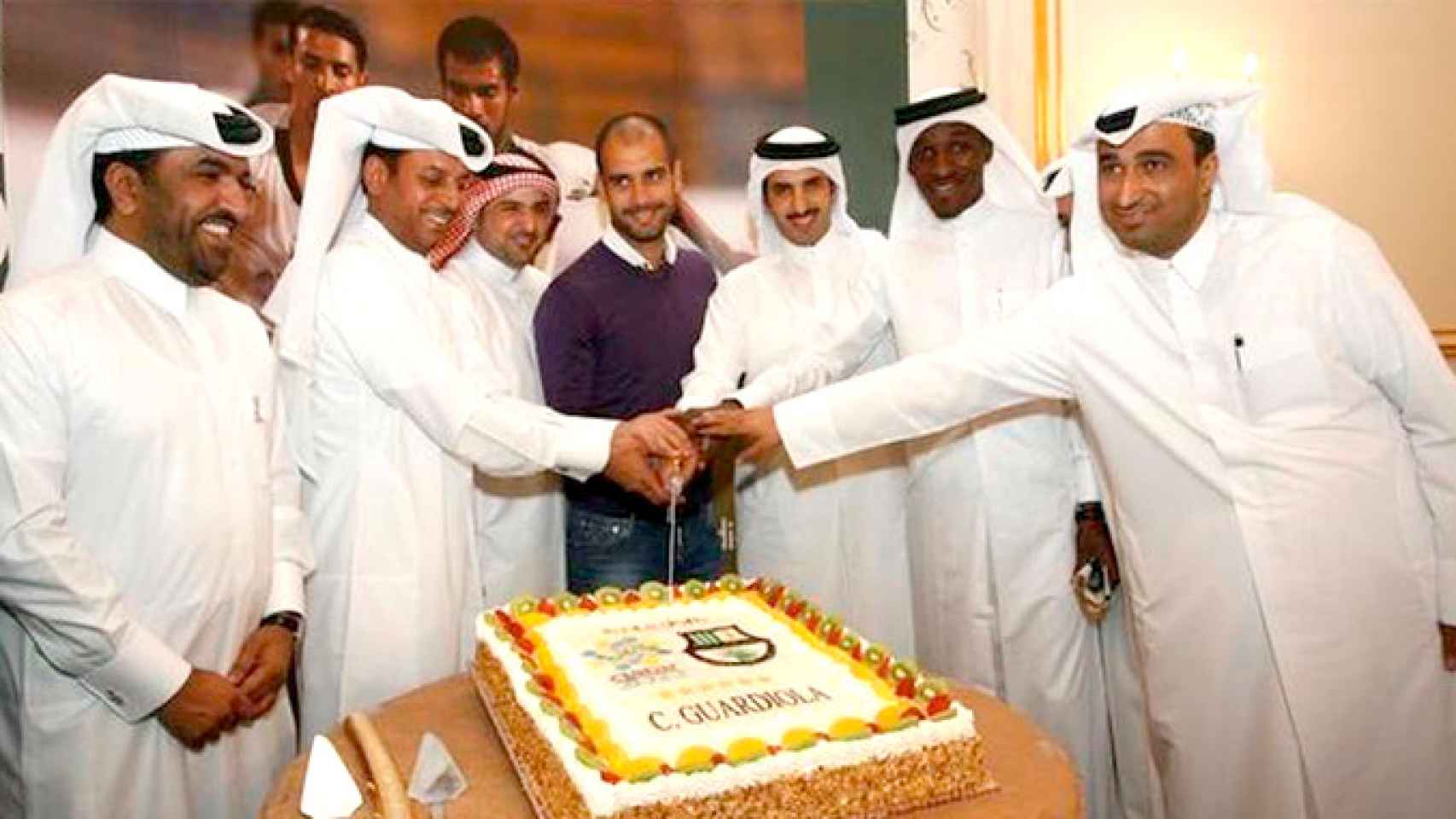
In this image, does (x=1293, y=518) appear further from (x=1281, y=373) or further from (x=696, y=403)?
(x=696, y=403)

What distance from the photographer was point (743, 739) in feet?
6.00

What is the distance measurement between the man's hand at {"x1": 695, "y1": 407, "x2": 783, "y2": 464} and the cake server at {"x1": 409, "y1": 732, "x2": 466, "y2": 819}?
5.41ft

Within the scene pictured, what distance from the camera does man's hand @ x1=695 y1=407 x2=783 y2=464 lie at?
339cm

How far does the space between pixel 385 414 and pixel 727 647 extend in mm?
1296

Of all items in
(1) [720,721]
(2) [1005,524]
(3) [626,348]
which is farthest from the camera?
(3) [626,348]

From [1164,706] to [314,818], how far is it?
7.16 ft

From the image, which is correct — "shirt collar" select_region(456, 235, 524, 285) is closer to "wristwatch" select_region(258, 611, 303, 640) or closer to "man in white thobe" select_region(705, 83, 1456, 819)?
"wristwatch" select_region(258, 611, 303, 640)

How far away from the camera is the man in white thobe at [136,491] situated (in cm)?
231

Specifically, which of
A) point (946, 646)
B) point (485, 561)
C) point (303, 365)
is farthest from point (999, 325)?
point (303, 365)

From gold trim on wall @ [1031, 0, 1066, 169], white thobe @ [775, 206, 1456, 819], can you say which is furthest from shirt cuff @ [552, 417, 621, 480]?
gold trim on wall @ [1031, 0, 1066, 169]

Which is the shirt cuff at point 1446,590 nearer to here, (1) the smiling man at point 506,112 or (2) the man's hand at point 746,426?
(2) the man's hand at point 746,426

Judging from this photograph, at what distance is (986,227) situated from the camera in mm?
3740

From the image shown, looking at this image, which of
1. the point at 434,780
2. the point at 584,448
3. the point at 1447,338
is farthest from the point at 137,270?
the point at 1447,338

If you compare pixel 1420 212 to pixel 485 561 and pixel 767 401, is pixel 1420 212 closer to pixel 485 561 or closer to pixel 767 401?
pixel 767 401
